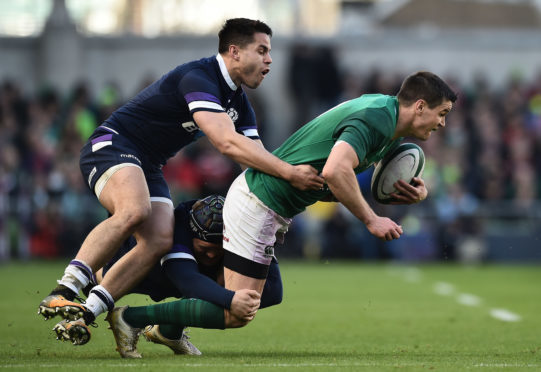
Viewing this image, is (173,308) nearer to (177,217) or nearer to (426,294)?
(177,217)

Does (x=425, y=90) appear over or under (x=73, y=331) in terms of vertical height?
over

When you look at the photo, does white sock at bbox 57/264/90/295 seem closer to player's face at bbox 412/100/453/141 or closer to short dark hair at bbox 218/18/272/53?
short dark hair at bbox 218/18/272/53

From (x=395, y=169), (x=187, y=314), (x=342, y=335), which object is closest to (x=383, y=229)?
(x=395, y=169)

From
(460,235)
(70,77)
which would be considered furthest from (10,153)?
(460,235)

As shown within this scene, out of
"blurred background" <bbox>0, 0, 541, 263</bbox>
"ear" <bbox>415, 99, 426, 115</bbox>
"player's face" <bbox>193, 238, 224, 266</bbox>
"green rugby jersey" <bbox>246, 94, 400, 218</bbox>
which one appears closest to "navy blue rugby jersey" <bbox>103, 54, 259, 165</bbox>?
"green rugby jersey" <bbox>246, 94, 400, 218</bbox>

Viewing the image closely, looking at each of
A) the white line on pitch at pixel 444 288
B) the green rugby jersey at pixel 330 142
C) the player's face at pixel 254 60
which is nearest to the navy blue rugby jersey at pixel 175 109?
the player's face at pixel 254 60

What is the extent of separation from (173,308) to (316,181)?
1.22 metres

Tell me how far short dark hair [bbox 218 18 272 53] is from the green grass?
208 cm

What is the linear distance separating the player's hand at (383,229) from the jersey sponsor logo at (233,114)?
1.51 m

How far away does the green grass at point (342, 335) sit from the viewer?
21.0ft

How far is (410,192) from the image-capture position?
6859 millimetres

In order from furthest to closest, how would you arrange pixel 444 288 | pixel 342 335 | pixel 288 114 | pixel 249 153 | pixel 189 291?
pixel 288 114 < pixel 444 288 < pixel 342 335 < pixel 189 291 < pixel 249 153

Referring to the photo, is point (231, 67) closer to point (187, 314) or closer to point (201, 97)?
point (201, 97)

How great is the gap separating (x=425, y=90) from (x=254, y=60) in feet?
4.00
